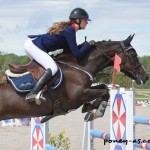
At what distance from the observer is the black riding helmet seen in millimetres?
6548

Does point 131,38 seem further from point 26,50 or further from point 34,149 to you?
point 34,149

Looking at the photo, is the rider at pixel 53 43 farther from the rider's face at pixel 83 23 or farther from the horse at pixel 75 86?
the horse at pixel 75 86

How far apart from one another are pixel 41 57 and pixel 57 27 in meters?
0.45

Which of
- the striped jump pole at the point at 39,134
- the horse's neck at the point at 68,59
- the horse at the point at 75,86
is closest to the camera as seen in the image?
the horse at the point at 75,86

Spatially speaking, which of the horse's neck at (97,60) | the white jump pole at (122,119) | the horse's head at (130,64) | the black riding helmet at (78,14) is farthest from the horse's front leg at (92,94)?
the black riding helmet at (78,14)

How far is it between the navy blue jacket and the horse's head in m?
0.59

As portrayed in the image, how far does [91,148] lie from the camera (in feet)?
25.0

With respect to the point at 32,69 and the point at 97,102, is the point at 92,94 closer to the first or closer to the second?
the point at 97,102

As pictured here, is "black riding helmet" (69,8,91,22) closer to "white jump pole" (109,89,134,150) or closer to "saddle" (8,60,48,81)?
"saddle" (8,60,48,81)

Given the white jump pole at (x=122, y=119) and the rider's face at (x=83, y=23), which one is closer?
the white jump pole at (x=122, y=119)

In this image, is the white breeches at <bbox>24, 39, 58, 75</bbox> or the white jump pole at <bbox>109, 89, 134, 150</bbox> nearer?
the white jump pole at <bbox>109, 89, 134, 150</bbox>

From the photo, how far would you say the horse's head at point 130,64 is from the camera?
22.6 ft

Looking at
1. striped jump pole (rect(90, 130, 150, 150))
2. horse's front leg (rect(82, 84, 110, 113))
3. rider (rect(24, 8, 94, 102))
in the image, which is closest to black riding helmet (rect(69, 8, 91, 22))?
rider (rect(24, 8, 94, 102))

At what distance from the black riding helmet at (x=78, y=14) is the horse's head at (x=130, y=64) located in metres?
0.74
